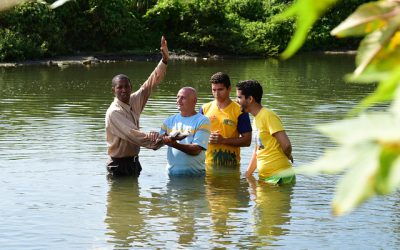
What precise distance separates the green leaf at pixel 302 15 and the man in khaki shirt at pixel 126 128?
894cm

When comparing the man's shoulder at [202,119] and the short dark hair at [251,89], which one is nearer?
the short dark hair at [251,89]

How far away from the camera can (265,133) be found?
378 inches

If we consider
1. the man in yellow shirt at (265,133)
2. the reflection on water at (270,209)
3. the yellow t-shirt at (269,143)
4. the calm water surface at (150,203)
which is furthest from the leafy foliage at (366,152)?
the yellow t-shirt at (269,143)

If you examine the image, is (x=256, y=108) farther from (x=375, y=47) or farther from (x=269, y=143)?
(x=375, y=47)

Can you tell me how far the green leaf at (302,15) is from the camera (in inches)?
28.0

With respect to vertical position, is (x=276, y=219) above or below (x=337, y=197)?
below

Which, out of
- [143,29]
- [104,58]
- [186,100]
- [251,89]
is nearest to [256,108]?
[251,89]

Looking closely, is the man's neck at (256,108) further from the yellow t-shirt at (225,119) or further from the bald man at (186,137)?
the yellow t-shirt at (225,119)

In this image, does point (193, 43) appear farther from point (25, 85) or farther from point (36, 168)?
point (36, 168)

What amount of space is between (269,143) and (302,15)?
29.4 ft

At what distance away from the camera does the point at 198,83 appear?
26.7m

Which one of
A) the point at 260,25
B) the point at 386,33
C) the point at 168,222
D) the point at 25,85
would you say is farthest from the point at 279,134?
the point at 260,25

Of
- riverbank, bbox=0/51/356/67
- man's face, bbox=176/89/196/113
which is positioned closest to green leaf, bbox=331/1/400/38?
man's face, bbox=176/89/196/113

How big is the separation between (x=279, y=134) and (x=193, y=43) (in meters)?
37.2
